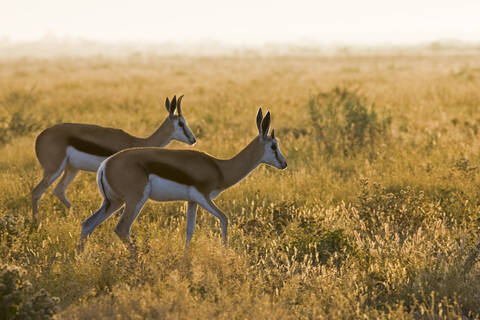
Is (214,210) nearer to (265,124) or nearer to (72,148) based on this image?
(265,124)

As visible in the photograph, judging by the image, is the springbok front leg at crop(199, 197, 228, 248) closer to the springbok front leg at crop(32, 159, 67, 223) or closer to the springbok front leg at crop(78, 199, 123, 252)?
the springbok front leg at crop(78, 199, 123, 252)

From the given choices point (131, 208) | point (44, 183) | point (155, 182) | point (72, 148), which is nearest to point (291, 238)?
point (155, 182)

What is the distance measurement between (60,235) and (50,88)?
56.3 ft

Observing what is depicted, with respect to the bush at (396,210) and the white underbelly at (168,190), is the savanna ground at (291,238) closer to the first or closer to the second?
the bush at (396,210)

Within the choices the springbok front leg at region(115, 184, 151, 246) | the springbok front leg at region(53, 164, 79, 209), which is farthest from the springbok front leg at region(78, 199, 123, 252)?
the springbok front leg at region(53, 164, 79, 209)

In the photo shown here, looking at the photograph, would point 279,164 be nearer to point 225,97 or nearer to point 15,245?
point 15,245

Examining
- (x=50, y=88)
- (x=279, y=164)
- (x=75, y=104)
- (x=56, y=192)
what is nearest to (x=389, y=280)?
(x=279, y=164)

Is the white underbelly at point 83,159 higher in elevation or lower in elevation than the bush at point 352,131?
higher

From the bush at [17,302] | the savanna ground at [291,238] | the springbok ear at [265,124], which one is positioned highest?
the springbok ear at [265,124]

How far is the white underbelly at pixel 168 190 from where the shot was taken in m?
5.32

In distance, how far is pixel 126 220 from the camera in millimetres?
5266

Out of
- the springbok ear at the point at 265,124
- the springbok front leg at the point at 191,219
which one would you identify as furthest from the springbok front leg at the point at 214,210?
the springbok ear at the point at 265,124

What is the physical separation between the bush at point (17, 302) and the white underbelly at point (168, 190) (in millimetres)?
1597

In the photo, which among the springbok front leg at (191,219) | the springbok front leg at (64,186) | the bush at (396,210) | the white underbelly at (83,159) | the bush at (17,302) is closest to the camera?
the bush at (17,302)
